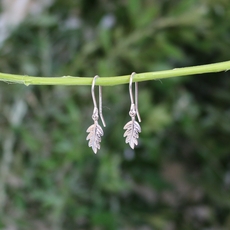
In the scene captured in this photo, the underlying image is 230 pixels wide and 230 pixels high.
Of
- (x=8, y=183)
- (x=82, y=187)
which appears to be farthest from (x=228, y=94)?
(x=8, y=183)

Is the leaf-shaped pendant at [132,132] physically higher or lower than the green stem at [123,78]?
lower

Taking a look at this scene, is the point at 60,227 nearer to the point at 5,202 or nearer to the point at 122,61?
the point at 5,202

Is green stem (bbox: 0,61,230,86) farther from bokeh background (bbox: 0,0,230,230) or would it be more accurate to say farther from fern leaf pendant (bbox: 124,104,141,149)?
bokeh background (bbox: 0,0,230,230)

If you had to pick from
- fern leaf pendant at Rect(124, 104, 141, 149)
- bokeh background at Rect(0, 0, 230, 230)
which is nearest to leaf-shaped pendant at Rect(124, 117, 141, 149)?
fern leaf pendant at Rect(124, 104, 141, 149)

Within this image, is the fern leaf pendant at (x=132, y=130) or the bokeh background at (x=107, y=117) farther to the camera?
the bokeh background at (x=107, y=117)

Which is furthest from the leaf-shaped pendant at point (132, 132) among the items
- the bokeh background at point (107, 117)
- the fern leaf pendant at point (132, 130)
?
the bokeh background at point (107, 117)

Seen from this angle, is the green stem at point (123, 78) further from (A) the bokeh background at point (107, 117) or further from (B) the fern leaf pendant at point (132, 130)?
(A) the bokeh background at point (107, 117)

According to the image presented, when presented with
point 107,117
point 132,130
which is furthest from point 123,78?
point 107,117

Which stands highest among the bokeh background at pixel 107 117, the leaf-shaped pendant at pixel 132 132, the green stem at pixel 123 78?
the bokeh background at pixel 107 117

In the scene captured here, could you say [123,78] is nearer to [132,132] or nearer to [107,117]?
[132,132]
